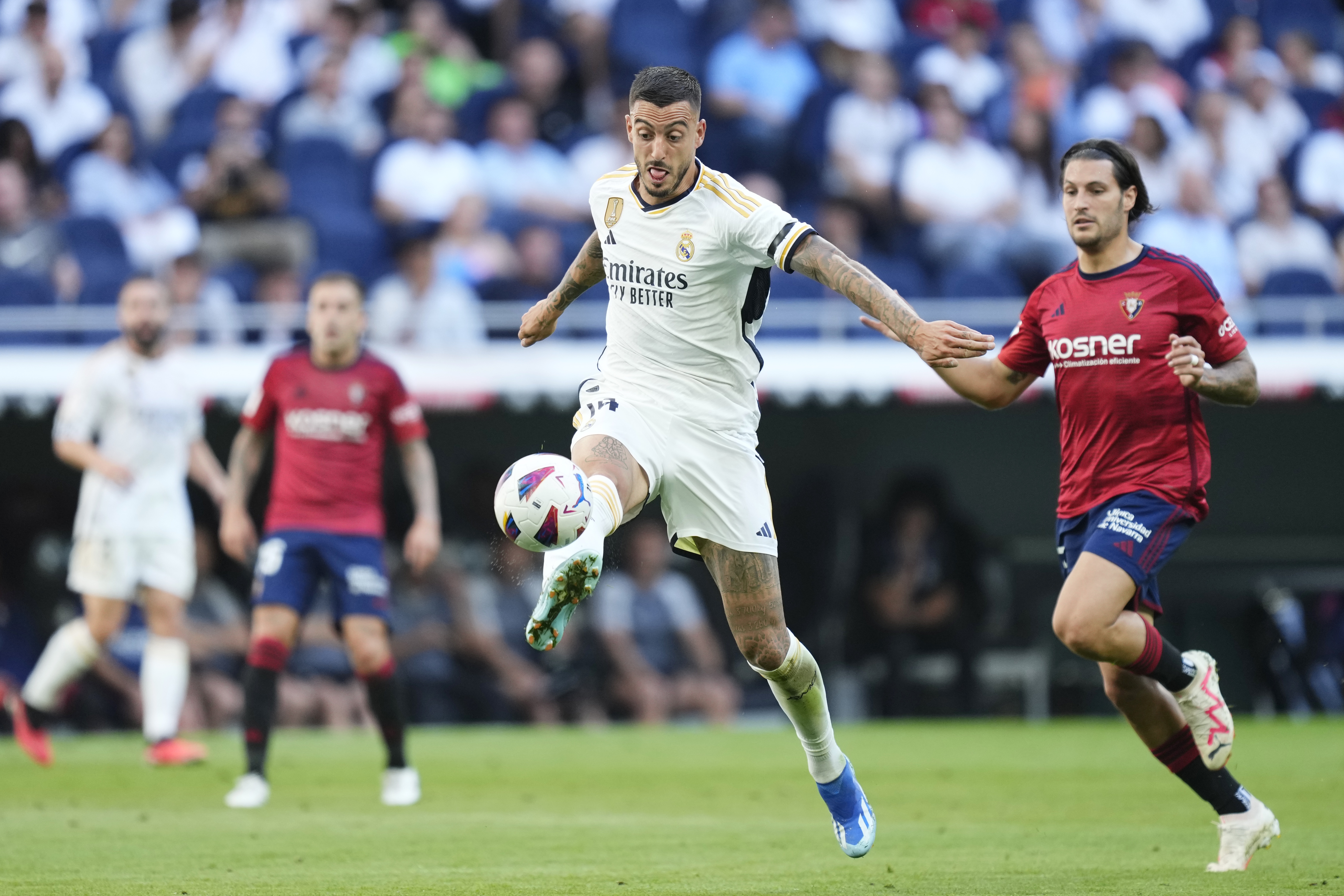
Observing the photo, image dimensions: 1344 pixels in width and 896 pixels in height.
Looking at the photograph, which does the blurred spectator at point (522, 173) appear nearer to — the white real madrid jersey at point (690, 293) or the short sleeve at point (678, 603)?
the short sleeve at point (678, 603)

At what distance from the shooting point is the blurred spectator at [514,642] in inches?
567

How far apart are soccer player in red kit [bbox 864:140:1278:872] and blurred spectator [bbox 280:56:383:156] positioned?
412 inches

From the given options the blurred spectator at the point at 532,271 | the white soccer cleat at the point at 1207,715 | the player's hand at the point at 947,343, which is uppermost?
the player's hand at the point at 947,343

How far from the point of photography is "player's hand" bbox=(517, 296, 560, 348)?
6.65m

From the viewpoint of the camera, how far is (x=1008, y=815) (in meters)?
8.22

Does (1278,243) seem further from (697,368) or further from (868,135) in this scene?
(697,368)

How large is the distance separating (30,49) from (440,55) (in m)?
3.96

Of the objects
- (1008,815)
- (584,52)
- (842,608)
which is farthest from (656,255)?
(584,52)

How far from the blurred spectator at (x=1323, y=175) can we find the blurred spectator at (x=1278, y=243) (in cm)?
77

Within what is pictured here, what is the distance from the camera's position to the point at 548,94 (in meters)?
17.0

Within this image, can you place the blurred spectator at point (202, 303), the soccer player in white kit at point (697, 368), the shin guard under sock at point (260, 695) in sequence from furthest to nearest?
1. the blurred spectator at point (202, 303)
2. the shin guard under sock at point (260, 695)
3. the soccer player in white kit at point (697, 368)

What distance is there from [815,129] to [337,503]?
8645mm

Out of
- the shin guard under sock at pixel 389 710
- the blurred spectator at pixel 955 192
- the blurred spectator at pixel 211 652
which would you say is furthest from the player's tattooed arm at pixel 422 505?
the blurred spectator at pixel 955 192

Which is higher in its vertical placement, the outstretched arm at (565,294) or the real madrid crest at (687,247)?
the real madrid crest at (687,247)
